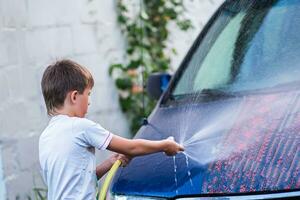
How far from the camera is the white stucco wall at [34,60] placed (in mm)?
5785

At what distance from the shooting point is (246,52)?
16.2ft

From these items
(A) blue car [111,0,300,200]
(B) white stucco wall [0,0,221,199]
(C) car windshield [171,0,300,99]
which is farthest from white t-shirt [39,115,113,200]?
(B) white stucco wall [0,0,221,199]

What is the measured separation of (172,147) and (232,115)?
556 mm

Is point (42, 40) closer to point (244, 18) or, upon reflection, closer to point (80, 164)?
point (244, 18)

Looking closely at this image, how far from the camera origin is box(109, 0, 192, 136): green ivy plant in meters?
7.72

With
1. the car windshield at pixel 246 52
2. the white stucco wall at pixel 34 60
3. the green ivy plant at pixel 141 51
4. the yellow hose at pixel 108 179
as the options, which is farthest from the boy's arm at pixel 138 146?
the green ivy plant at pixel 141 51

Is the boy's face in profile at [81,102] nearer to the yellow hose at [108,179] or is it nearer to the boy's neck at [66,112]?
the boy's neck at [66,112]

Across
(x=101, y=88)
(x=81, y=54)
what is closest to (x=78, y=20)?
(x=81, y=54)

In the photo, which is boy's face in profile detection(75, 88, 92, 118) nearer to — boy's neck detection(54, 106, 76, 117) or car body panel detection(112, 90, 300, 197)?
boy's neck detection(54, 106, 76, 117)

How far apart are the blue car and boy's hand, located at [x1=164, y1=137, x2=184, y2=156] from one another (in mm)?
89

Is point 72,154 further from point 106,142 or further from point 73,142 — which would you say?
point 106,142

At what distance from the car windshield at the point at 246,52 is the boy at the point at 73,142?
0.97 metres

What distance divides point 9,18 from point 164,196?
105 inches

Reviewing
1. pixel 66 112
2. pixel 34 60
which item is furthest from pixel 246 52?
pixel 34 60
